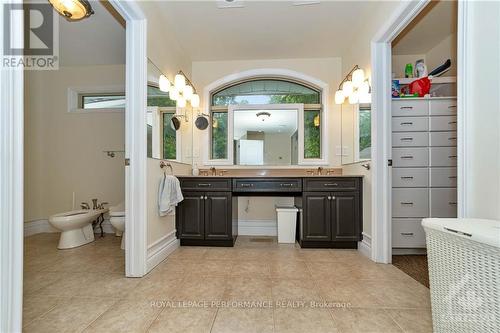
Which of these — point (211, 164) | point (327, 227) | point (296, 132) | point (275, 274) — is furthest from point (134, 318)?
point (296, 132)

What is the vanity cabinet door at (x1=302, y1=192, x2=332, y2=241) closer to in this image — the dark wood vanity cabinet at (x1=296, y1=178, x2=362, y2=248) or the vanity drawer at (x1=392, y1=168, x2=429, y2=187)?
the dark wood vanity cabinet at (x1=296, y1=178, x2=362, y2=248)

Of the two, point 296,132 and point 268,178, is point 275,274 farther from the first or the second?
point 296,132

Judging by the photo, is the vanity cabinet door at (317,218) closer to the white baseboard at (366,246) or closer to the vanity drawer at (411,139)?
the white baseboard at (366,246)

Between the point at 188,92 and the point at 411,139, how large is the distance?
2609 millimetres

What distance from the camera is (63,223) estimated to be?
2.76m

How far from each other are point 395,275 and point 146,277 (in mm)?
2006

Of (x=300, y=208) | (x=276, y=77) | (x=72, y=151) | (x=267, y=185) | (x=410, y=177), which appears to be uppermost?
(x=276, y=77)

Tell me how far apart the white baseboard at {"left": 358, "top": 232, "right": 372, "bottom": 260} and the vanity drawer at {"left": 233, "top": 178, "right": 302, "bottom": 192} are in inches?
33.1

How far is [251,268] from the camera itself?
2.18m

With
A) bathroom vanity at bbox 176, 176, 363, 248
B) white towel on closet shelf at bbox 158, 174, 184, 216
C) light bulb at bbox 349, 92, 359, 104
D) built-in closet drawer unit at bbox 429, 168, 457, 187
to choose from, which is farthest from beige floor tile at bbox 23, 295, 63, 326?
built-in closet drawer unit at bbox 429, 168, 457, 187

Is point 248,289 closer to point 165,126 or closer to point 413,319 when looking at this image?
point 413,319

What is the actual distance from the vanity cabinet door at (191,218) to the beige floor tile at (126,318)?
125 centimetres

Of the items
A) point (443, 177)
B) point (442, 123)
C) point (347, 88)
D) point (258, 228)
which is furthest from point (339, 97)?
point (258, 228)

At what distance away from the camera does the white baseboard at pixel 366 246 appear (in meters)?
2.46
